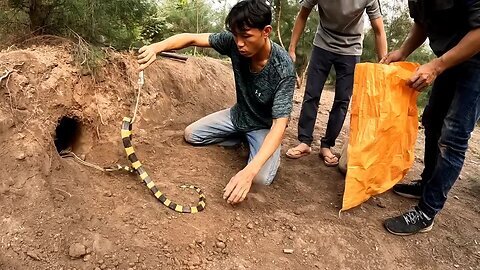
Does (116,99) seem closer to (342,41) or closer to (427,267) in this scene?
(342,41)

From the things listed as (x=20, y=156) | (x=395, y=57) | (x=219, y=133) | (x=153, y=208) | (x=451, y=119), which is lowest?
(x=153, y=208)

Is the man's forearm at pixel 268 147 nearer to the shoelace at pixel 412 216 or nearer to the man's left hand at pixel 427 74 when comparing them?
the man's left hand at pixel 427 74

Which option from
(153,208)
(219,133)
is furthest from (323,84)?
(153,208)

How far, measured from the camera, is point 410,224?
10.2 feet

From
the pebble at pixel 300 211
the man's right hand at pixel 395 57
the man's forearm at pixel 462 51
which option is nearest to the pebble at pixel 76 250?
the pebble at pixel 300 211

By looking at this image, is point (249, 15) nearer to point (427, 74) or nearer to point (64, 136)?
point (427, 74)

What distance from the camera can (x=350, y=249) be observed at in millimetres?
2926

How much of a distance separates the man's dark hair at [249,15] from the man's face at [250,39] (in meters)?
Result: 0.04

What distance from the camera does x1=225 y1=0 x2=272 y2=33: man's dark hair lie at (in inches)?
110

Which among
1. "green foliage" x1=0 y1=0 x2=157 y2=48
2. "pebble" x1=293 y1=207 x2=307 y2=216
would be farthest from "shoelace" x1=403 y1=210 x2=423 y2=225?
"green foliage" x1=0 y1=0 x2=157 y2=48

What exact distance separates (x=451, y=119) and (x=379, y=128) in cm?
48

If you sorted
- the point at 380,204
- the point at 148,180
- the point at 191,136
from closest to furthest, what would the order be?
1. the point at 148,180
2. the point at 380,204
3. the point at 191,136

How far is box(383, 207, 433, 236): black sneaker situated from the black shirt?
1.25m

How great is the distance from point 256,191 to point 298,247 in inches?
26.9
